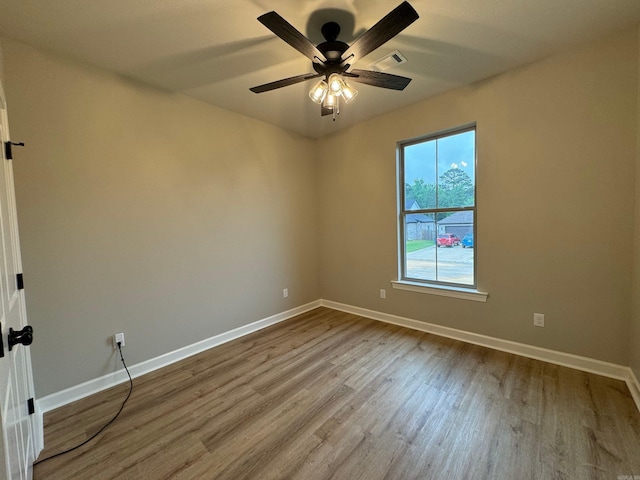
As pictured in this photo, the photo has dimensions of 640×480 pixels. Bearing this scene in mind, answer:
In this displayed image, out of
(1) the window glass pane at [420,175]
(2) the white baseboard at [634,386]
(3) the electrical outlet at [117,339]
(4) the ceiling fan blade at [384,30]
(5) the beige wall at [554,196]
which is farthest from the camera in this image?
(1) the window glass pane at [420,175]

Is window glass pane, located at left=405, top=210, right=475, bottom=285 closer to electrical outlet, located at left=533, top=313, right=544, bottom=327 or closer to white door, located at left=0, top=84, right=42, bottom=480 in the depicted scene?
electrical outlet, located at left=533, top=313, right=544, bottom=327

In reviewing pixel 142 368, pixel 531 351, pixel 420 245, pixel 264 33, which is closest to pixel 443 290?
pixel 420 245

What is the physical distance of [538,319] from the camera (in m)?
2.45

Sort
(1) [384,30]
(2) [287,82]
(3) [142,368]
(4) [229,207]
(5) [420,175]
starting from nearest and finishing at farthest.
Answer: (1) [384,30]
(2) [287,82]
(3) [142,368]
(4) [229,207]
(5) [420,175]

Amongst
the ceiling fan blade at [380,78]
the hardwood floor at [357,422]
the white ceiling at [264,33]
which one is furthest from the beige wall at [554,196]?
the ceiling fan blade at [380,78]

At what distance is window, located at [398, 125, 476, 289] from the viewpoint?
2891 mm

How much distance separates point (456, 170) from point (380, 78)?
1.58 metres

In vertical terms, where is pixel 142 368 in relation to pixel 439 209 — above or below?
below

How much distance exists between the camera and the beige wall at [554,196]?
6.82 ft

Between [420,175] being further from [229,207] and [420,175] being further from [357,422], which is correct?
[357,422]

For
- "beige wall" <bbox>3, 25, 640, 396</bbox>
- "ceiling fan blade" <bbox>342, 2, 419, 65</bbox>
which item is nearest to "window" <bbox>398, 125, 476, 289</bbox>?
"beige wall" <bbox>3, 25, 640, 396</bbox>

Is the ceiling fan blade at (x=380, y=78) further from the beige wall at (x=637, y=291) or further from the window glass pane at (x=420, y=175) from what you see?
the beige wall at (x=637, y=291)

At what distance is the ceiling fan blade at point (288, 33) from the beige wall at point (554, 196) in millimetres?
1920

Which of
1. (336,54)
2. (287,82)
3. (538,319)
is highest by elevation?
(336,54)
